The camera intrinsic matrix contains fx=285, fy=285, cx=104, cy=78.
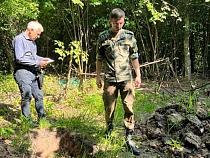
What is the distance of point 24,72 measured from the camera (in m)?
4.42

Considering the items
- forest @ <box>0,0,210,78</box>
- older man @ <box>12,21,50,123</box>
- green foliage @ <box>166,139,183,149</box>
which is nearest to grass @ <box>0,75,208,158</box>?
older man @ <box>12,21,50,123</box>

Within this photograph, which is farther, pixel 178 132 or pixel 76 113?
pixel 76 113

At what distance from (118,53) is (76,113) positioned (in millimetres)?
2288

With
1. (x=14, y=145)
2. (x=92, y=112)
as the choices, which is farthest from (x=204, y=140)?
(x=14, y=145)

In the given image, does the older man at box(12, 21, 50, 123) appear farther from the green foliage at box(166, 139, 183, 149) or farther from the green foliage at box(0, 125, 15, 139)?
the green foliage at box(166, 139, 183, 149)

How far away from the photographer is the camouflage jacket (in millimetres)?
3861

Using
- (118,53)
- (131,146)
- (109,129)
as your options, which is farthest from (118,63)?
(131,146)

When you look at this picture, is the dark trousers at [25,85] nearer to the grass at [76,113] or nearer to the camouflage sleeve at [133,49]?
the grass at [76,113]

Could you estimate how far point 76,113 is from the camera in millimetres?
5762

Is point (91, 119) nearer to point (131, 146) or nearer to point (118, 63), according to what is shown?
point (131, 146)

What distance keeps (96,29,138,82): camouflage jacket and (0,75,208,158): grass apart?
94 centimetres

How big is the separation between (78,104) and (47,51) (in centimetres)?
631

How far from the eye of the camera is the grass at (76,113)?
4.09m

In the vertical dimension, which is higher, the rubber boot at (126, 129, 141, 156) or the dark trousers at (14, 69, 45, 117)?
the dark trousers at (14, 69, 45, 117)
